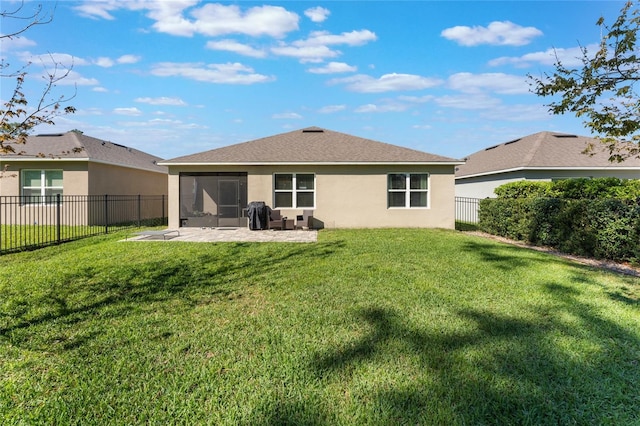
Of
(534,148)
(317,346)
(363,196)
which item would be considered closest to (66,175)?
(363,196)

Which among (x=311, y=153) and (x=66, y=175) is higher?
(x=311, y=153)

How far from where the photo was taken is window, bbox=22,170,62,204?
16062 millimetres

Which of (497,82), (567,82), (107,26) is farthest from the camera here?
(497,82)

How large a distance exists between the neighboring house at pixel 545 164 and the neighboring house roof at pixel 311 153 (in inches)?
235

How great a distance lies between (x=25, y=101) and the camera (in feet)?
15.6

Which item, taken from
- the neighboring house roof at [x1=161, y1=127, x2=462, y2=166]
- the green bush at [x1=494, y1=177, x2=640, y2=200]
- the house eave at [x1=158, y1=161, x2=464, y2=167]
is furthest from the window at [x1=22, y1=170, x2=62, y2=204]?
the green bush at [x1=494, y1=177, x2=640, y2=200]

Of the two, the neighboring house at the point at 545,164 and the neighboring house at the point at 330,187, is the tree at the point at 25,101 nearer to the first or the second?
the neighboring house at the point at 330,187

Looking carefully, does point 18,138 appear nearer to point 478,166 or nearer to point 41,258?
point 41,258

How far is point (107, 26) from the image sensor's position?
9.35m

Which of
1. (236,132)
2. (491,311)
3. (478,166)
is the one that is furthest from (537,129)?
(491,311)

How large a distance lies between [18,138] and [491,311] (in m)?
7.46

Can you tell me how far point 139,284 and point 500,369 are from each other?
591 centimetres

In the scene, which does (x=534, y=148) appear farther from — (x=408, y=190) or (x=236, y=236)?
(x=236, y=236)

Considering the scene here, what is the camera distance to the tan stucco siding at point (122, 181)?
16.5 metres
